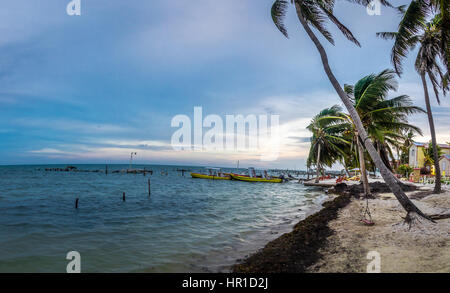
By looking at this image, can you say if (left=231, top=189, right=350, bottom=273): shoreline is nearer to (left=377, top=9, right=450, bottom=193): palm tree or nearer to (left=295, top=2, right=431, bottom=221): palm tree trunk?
(left=295, top=2, right=431, bottom=221): palm tree trunk

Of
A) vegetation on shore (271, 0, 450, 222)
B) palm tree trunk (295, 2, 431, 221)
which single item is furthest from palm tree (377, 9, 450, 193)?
palm tree trunk (295, 2, 431, 221)

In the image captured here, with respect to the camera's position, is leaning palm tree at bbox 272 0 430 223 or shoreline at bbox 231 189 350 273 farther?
leaning palm tree at bbox 272 0 430 223

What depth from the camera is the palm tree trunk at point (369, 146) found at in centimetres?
809

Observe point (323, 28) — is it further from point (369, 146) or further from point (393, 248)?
point (393, 248)

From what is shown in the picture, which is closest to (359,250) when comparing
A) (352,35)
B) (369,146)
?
(369,146)

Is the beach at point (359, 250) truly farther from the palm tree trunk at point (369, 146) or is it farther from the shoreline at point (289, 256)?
the palm tree trunk at point (369, 146)

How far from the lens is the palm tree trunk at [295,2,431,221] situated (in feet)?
26.6

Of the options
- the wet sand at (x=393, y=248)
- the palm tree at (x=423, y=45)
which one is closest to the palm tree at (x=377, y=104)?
the palm tree at (x=423, y=45)

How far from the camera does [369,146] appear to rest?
30.3 feet
